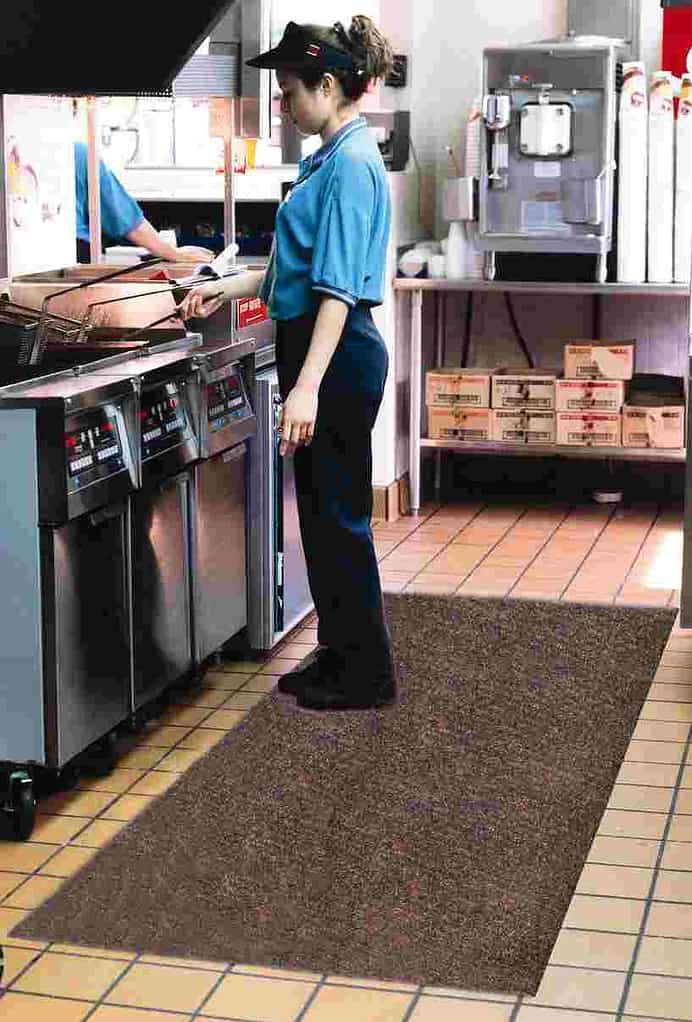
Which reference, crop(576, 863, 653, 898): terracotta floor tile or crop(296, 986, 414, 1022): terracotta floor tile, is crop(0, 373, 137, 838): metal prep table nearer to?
crop(296, 986, 414, 1022): terracotta floor tile

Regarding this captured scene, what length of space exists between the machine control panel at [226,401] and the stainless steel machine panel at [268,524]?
0.09 m

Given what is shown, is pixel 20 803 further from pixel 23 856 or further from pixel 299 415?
pixel 299 415

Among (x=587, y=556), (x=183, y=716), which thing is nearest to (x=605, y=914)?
(x=183, y=716)

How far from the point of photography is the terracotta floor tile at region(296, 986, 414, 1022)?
258cm

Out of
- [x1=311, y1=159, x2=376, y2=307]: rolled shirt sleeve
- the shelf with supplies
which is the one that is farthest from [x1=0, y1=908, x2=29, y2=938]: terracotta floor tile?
the shelf with supplies

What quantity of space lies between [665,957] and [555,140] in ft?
12.7

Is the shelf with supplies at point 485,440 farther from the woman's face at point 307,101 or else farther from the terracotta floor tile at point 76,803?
the terracotta floor tile at point 76,803

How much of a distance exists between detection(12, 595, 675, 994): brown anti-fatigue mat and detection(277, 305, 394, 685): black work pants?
19 cm

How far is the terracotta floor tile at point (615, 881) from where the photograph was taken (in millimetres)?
3025

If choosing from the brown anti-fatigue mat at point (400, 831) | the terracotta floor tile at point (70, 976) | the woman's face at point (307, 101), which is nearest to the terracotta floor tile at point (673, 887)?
the brown anti-fatigue mat at point (400, 831)

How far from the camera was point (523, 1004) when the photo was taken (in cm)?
262

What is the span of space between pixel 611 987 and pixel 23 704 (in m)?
1.28

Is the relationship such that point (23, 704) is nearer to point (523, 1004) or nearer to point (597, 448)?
point (523, 1004)

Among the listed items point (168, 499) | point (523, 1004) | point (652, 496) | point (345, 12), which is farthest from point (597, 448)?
point (523, 1004)
